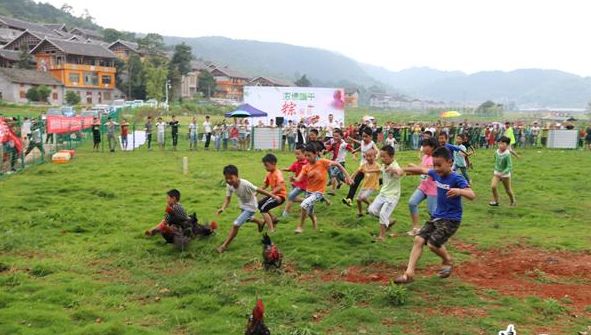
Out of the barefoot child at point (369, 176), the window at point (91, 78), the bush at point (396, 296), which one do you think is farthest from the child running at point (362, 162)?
the window at point (91, 78)

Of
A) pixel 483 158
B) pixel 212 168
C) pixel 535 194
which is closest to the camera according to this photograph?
pixel 535 194

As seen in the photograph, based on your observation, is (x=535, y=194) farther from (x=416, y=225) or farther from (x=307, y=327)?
(x=307, y=327)

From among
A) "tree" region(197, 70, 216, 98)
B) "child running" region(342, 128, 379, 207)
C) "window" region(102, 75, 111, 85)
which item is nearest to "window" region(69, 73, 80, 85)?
"window" region(102, 75, 111, 85)

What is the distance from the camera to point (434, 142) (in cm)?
890

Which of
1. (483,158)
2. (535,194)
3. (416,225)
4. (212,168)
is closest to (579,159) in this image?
(483,158)

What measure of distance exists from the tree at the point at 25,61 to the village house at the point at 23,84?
5.06 meters

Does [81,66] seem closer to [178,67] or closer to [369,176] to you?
[178,67]

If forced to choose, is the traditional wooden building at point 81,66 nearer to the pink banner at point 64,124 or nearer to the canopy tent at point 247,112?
the pink banner at point 64,124

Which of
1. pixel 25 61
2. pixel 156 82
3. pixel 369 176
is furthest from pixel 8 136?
pixel 25 61

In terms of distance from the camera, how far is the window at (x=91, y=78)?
6706 cm

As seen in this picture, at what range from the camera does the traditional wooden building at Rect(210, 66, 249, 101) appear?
97062mm

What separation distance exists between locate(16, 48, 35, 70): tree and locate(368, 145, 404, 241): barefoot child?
6536 centimetres

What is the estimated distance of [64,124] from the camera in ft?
77.6

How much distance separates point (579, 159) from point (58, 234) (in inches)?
871
